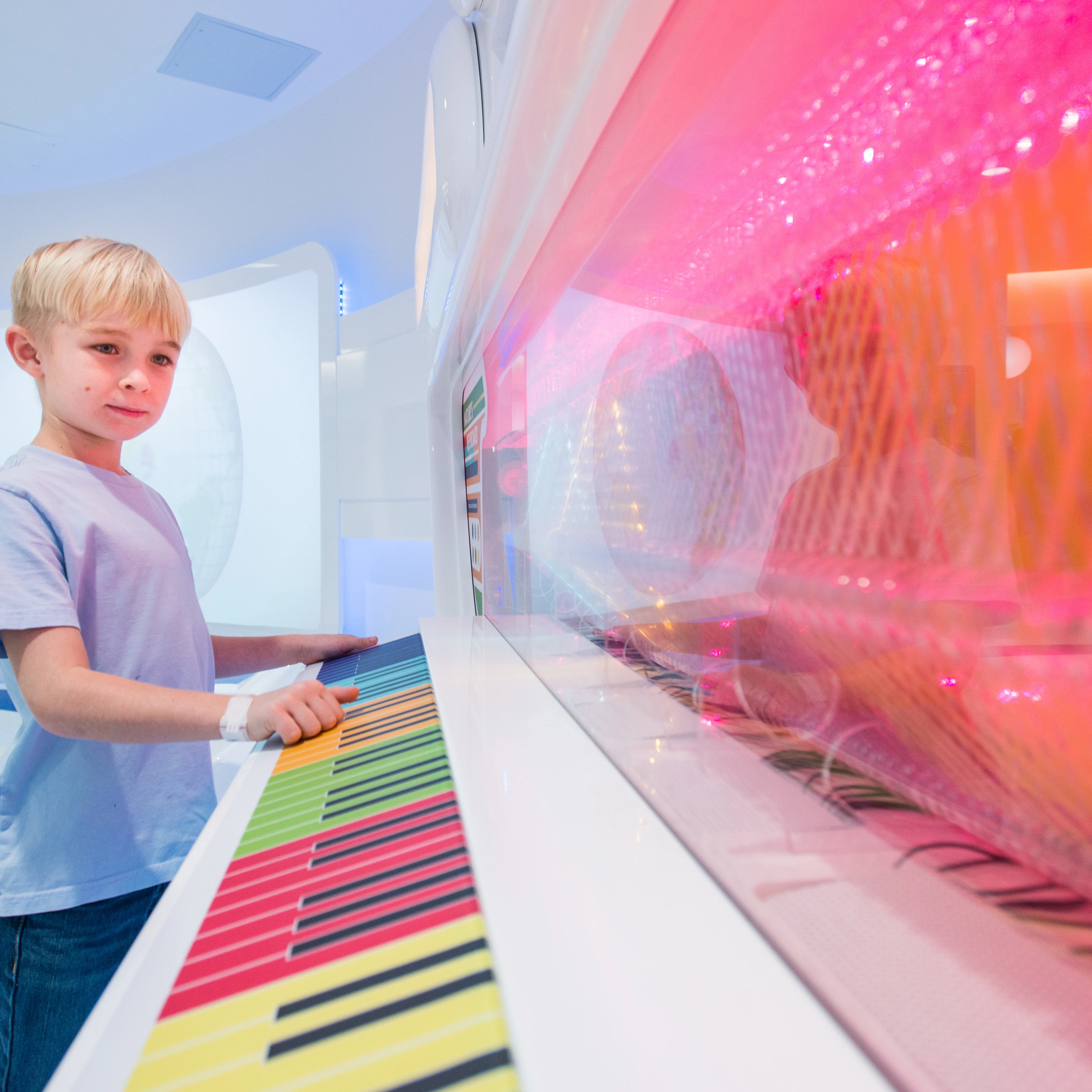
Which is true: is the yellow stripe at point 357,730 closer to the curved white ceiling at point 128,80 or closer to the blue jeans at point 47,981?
the blue jeans at point 47,981

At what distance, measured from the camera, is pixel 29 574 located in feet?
2.21

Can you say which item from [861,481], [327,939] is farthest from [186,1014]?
[861,481]

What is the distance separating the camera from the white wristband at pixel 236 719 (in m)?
0.60

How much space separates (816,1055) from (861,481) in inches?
6.0

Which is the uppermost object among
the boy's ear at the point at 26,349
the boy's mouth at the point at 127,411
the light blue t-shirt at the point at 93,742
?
the boy's ear at the point at 26,349

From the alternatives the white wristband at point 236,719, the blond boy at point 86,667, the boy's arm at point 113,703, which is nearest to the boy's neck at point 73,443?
the blond boy at point 86,667

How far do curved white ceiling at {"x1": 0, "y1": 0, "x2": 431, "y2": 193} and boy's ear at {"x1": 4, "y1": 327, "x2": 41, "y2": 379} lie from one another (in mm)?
1774

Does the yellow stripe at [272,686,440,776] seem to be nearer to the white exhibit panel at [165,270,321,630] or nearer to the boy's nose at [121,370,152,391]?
the boy's nose at [121,370,152,391]

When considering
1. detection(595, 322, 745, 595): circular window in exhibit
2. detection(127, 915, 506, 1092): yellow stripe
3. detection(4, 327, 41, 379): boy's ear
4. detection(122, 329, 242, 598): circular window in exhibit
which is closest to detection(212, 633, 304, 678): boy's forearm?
detection(4, 327, 41, 379): boy's ear

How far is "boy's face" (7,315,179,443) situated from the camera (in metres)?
0.79

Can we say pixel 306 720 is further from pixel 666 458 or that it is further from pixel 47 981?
pixel 47 981

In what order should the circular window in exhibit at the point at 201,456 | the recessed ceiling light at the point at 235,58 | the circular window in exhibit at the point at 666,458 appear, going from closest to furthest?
1. the circular window in exhibit at the point at 666,458
2. the recessed ceiling light at the point at 235,58
3. the circular window in exhibit at the point at 201,456

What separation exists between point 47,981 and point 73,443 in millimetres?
599

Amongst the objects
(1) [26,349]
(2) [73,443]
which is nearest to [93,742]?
(2) [73,443]
